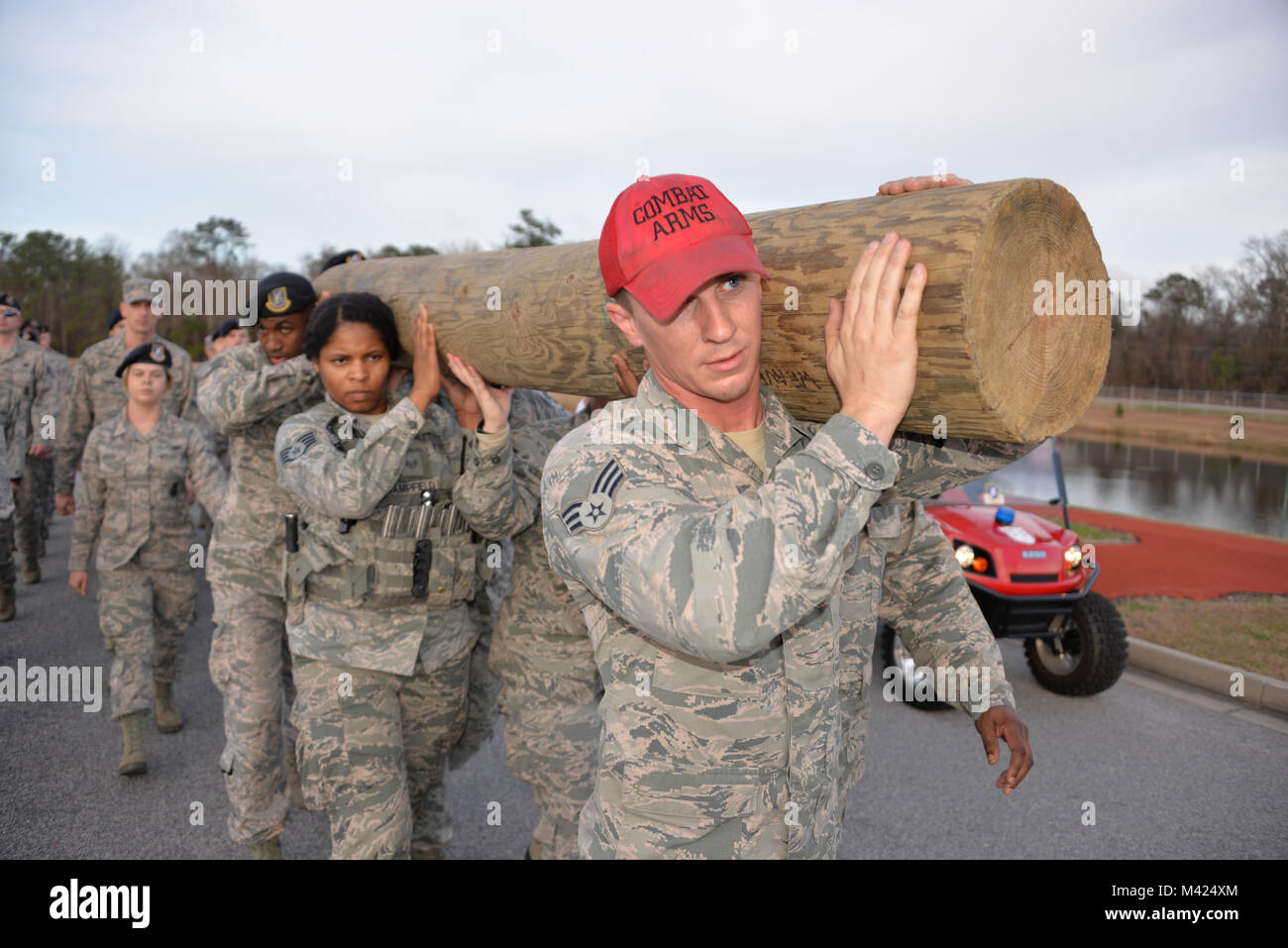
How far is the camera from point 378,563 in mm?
3016

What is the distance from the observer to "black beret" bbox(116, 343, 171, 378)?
5227 mm

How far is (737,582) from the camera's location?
1.29 metres

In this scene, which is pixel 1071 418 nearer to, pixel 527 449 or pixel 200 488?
pixel 527 449

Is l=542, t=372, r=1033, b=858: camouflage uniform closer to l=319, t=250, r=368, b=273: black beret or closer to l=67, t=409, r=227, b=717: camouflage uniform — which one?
l=319, t=250, r=368, b=273: black beret

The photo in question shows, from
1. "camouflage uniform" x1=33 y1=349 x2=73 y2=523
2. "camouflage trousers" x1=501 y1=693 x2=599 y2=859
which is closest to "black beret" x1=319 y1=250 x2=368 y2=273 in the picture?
"camouflage trousers" x1=501 y1=693 x2=599 y2=859

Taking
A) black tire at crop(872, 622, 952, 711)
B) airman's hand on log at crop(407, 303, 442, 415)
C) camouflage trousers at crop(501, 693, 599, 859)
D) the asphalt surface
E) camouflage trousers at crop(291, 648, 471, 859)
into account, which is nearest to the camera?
camouflage trousers at crop(291, 648, 471, 859)

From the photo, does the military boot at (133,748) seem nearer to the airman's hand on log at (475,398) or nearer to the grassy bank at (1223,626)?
the airman's hand on log at (475,398)

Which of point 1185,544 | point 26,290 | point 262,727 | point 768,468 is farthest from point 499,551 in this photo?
point 26,290

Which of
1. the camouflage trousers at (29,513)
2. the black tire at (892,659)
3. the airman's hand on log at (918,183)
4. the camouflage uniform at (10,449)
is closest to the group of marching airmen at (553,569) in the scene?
the airman's hand on log at (918,183)

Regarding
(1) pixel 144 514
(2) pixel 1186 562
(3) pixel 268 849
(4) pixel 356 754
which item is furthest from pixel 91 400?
(2) pixel 1186 562

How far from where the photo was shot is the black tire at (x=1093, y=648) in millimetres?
5273

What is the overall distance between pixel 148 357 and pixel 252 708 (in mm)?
2763

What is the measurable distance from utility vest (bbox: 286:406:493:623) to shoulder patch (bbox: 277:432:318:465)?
8cm

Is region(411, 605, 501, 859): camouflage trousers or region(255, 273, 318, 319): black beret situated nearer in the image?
region(411, 605, 501, 859): camouflage trousers
